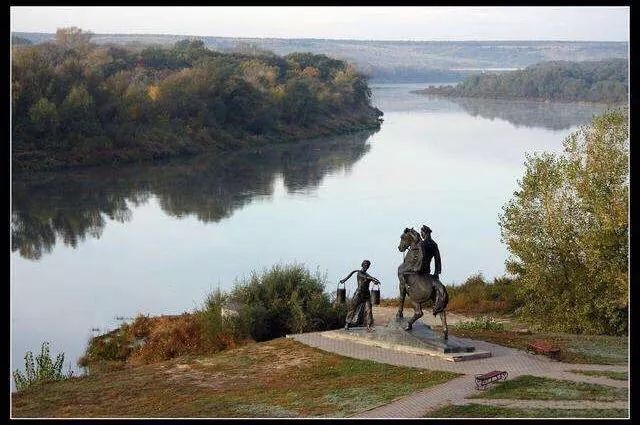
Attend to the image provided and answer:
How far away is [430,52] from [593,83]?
58.4 metres

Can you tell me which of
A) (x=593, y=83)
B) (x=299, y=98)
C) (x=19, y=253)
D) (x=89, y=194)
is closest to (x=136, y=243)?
(x=19, y=253)

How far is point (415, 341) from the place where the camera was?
15484 millimetres

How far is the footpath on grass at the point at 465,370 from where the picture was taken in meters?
12.2

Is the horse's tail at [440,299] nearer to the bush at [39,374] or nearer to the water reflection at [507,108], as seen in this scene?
the bush at [39,374]

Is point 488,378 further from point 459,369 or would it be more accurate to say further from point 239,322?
point 239,322

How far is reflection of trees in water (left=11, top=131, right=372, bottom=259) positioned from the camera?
3444 cm

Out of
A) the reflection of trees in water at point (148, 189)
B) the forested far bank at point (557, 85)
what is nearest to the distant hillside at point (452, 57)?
the forested far bank at point (557, 85)

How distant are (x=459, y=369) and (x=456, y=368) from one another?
0.07 meters

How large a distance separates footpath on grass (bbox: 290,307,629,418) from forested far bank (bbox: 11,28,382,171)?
1330 inches

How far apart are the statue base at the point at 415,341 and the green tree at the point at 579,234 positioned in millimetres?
3942

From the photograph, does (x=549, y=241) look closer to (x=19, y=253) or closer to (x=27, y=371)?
(x=27, y=371)

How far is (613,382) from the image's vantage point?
44.1ft

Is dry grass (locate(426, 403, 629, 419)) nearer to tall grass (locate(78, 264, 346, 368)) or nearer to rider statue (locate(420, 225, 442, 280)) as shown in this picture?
rider statue (locate(420, 225, 442, 280))

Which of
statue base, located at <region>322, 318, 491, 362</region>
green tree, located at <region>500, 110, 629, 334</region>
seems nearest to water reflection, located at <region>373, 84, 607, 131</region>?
green tree, located at <region>500, 110, 629, 334</region>
